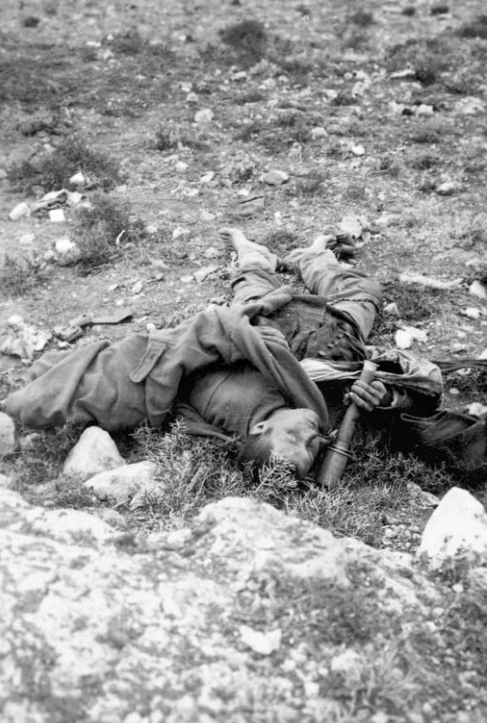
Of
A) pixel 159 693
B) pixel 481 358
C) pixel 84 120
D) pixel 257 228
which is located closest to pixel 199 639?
pixel 159 693

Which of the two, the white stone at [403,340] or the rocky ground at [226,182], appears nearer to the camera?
the rocky ground at [226,182]

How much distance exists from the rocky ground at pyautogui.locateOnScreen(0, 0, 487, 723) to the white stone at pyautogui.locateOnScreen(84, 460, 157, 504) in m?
0.04

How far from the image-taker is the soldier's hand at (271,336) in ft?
12.6

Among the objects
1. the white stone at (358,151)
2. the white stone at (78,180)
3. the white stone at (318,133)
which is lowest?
the white stone at (78,180)

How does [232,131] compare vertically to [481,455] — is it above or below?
above

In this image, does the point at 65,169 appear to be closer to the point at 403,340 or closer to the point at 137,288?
the point at 137,288

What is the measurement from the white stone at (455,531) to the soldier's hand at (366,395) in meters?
0.64

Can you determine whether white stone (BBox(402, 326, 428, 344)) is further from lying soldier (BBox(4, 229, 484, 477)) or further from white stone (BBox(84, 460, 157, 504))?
white stone (BBox(84, 460, 157, 504))

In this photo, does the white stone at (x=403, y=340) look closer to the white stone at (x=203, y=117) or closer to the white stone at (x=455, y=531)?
the white stone at (x=455, y=531)

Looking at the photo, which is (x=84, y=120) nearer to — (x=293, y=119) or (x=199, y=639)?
(x=293, y=119)

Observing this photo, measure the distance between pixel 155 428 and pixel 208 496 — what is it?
508 mm

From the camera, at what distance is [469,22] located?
939cm

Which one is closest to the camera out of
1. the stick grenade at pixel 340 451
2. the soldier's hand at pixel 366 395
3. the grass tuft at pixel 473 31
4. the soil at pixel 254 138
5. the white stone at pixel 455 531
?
the white stone at pixel 455 531

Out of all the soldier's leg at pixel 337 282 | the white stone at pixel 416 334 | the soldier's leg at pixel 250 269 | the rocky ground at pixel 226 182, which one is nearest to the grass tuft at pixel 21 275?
the rocky ground at pixel 226 182
